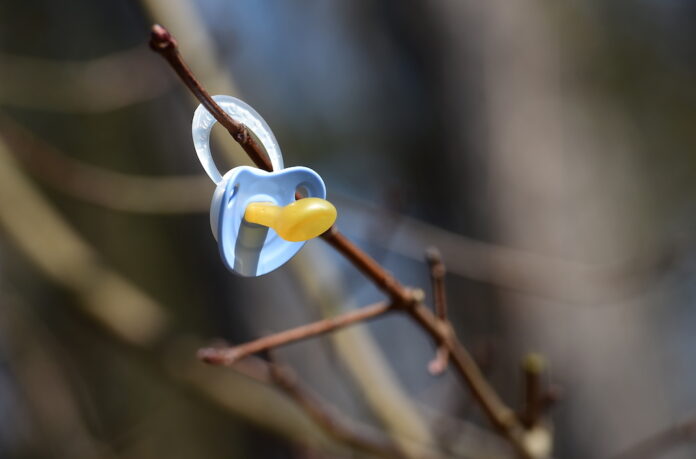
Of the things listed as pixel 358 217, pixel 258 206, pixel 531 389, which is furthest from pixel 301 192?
pixel 358 217

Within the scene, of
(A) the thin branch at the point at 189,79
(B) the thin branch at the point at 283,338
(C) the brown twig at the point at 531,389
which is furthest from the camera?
(C) the brown twig at the point at 531,389

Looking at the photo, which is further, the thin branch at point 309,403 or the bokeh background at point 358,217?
the bokeh background at point 358,217

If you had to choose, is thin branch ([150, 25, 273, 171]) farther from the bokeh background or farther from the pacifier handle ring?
→ the bokeh background

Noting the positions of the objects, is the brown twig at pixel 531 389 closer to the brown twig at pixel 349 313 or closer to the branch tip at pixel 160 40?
the brown twig at pixel 349 313

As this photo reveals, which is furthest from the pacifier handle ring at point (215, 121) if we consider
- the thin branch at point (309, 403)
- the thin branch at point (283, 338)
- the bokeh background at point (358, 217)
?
the bokeh background at point (358, 217)

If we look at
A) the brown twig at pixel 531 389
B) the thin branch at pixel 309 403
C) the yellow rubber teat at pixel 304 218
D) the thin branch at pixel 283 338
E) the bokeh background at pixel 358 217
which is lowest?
the yellow rubber teat at pixel 304 218

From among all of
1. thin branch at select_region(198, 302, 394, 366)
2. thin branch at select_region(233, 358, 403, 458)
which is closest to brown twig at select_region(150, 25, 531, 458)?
thin branch at select_region(198, 302, 394, 366)
